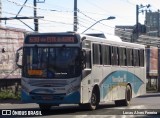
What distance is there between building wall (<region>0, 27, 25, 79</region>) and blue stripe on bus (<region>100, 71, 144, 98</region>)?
42.8 feet

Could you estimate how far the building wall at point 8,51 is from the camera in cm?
3719

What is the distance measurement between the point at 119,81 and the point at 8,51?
15.8 m

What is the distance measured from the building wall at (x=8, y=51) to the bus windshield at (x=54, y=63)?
57.3 ft

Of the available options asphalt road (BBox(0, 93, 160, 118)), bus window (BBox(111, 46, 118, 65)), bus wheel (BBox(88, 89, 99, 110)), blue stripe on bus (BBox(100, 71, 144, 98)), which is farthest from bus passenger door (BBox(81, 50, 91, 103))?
bus window (BBox(111, 46, 118, 65))

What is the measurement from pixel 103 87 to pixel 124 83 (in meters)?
3.02

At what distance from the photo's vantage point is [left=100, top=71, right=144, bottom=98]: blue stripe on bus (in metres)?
22.1

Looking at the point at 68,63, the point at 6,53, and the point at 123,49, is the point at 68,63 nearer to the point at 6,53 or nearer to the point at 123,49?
the point at 123,49

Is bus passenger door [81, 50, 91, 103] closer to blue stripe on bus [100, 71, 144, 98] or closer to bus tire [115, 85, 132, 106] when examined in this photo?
blue stripe on bus [100, 71, 144, 98]

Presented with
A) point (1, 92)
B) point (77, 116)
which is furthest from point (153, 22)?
point (77, 116)

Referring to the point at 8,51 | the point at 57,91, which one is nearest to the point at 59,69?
the point at 57,91

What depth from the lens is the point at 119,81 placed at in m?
24.0

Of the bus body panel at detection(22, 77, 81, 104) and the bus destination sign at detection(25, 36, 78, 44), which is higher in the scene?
the bus destination sign at detection(25, 36, 78, 44)

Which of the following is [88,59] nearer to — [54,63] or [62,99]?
[54,63]

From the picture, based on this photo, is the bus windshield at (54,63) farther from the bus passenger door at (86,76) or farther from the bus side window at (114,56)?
the bus side window at (114,56)
